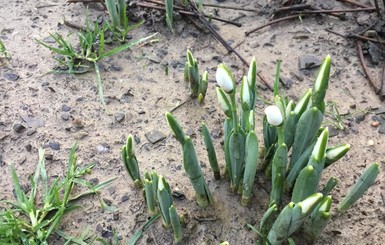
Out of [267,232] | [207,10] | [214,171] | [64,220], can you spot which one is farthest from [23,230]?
[207,10]

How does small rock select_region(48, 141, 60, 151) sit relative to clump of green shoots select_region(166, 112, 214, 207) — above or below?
below

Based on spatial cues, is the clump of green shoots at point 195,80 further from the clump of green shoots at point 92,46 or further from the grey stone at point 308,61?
the grey stone at point 308,61

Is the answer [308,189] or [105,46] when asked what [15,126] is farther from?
[308,189]

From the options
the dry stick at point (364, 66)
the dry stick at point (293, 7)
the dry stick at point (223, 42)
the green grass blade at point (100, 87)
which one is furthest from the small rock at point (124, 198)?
the dry stick at point (293, 7)

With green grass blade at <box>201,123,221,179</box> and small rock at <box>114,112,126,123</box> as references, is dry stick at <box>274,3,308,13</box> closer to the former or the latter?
small rock at <box>114,112,126,123</box>

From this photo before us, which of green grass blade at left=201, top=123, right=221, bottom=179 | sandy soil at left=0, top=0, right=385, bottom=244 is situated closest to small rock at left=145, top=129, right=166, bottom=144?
sandy soil at left=0, top=0, right=385, bottom=244
